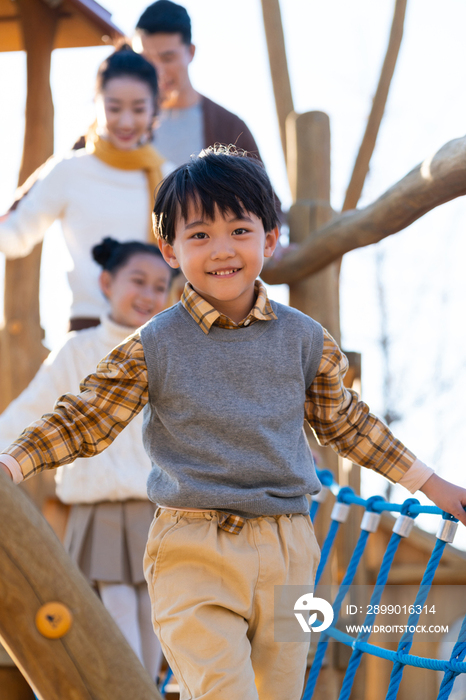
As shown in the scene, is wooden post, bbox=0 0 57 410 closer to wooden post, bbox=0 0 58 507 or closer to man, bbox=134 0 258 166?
wooden post, bbox=0 0 58 507

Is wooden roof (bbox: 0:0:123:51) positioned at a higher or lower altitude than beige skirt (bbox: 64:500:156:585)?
higher

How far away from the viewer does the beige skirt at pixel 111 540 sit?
207cm

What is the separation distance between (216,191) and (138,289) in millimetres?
1025

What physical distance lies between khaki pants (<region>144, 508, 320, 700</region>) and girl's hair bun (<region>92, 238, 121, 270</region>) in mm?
1220

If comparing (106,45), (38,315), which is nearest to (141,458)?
(38,315)

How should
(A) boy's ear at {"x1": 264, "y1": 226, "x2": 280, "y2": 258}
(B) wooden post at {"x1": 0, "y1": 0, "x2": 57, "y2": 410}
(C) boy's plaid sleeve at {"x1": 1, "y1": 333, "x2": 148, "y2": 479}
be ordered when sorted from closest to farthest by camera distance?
(C) boy's plaid sleeve at {"x1": 1, "y1": 333, "x2": 148, "y2": 479} < (A) boy's ear at {"x1": 264, "y1": 226, "x2": 280, "y2": 258} < (B) wooden post at {"x1": 0, "y1": 0, "x2": 57, "y2": 410}

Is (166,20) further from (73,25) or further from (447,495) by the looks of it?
(447,495)

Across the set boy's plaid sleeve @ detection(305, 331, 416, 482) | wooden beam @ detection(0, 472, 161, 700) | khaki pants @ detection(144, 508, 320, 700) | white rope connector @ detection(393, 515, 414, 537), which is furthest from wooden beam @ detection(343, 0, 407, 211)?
wooden beam @ detection(0, 472, 161, 700)

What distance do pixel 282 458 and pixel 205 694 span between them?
0.35 m

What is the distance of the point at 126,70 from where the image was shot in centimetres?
250

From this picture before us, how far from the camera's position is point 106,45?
372 centimetres

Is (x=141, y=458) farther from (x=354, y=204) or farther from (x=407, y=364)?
(x=407, y=364)

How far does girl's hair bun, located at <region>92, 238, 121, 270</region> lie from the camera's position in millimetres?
2345

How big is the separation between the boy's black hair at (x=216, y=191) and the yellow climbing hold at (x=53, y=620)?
0.63 meters
